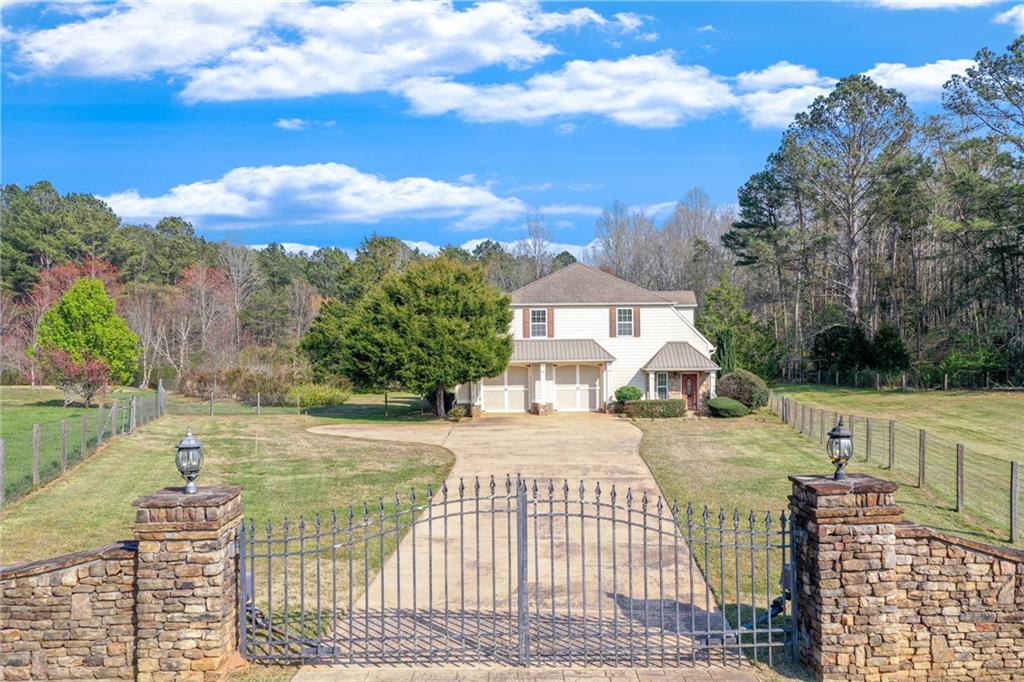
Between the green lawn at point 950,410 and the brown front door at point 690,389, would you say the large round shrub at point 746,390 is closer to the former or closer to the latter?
the brown front door at point 690,389

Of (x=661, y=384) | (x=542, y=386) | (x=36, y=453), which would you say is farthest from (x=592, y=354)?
(x=36, y=453)

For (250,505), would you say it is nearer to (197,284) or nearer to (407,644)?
(407,644)

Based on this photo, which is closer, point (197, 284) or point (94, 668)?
point (94, 668)

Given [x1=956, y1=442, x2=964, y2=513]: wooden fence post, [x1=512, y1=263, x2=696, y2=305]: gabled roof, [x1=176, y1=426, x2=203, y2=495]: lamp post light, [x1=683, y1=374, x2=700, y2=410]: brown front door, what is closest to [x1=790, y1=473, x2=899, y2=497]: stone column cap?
[x1=176, y1=426, x2=203, y2=495]: lamp post light

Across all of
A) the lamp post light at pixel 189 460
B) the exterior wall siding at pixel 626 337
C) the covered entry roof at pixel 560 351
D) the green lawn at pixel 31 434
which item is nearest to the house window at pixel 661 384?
the exterior wall siding at pixel 626 337

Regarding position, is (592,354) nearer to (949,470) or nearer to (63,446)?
(949,470)

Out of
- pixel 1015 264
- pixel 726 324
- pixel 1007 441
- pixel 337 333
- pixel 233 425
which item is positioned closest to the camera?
pixel 1007 441

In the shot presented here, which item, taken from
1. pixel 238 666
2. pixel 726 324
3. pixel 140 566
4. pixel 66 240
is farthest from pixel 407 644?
pixel 66 240

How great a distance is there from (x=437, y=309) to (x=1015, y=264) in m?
31.2

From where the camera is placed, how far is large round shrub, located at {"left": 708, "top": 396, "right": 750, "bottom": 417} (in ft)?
98.8

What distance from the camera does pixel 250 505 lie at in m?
13.7

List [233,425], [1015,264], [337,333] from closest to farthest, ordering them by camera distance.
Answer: [233,425] → [337,333] → [1015,264]

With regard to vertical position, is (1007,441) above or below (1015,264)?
below

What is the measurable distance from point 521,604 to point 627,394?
→ 24.7m
